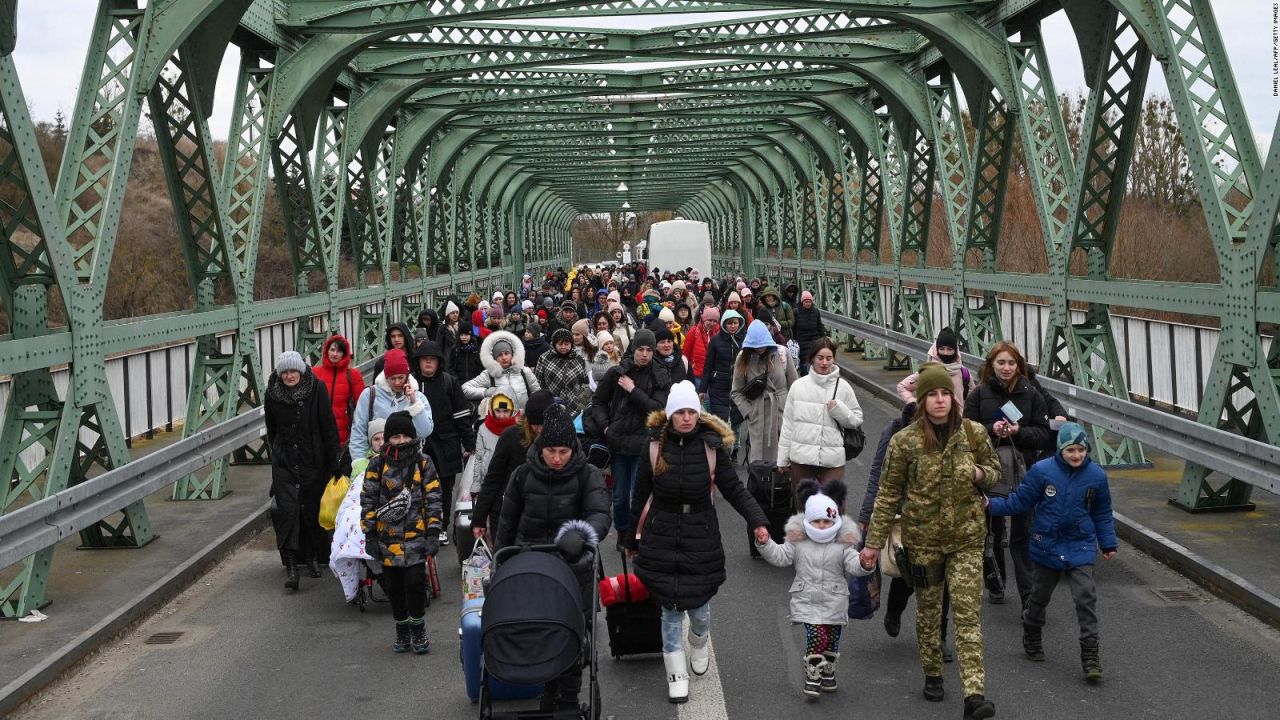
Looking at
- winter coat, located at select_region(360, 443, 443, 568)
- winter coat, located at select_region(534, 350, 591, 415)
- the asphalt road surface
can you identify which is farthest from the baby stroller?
winter coat, located at select_region(534, 350, 591, 415)

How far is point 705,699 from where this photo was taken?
22.8ft

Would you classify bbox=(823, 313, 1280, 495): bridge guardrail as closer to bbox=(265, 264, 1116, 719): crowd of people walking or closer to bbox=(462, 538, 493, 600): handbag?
bbox=(265, 264, 1116, 719): crowd of people walking

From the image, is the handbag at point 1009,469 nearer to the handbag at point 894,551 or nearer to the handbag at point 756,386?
the handbag at point 894,551

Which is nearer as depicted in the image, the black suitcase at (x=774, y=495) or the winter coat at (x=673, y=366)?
the black suitcase at (x=774, y=495)

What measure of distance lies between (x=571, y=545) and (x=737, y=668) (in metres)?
1.74

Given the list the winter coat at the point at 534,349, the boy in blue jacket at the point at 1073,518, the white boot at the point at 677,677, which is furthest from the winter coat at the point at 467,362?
the boy in blue jacket at the point at 1073,518

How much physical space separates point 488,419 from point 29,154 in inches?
131

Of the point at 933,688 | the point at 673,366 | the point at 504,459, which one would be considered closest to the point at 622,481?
the point at 673,366

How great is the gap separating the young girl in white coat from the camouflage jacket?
0.55 feet

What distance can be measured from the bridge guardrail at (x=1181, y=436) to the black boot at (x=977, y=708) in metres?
3.51

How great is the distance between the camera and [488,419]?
366 inches

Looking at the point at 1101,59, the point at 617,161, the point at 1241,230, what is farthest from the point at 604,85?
the point at 617,161

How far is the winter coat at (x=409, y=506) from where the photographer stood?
7801 millimetres

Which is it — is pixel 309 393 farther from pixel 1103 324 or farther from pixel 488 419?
pixel 1103 324
